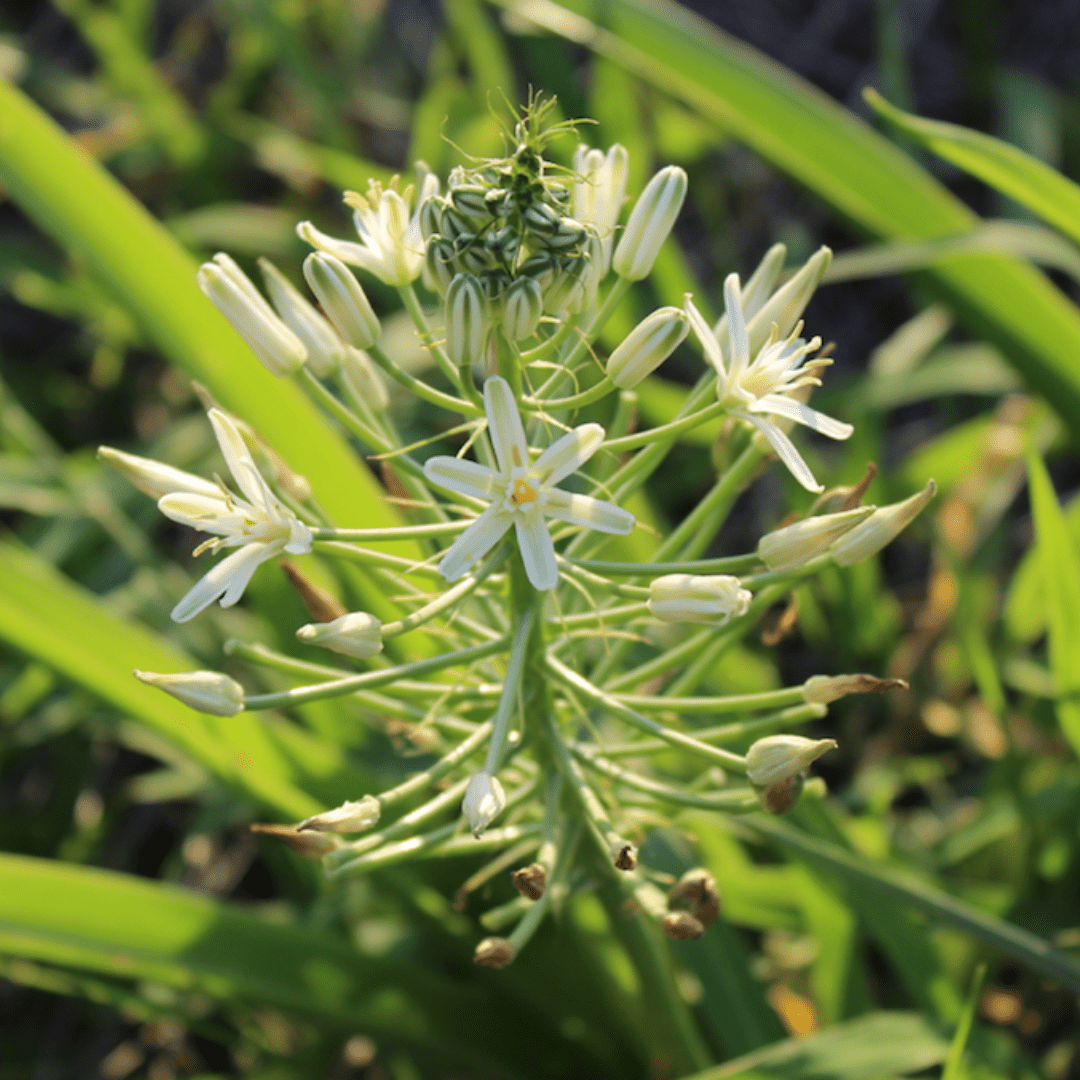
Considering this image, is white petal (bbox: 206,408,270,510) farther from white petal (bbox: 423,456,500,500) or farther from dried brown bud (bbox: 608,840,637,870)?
dried brown bud (bbox: 608,840,637,870)

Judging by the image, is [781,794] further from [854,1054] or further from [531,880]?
[854,1054]

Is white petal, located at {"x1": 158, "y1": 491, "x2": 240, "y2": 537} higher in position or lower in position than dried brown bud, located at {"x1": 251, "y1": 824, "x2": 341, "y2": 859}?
higher

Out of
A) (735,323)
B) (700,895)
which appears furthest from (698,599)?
(700,895)

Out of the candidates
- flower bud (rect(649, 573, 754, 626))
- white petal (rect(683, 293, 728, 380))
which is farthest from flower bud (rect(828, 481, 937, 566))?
white petal (rect(683, 293, 728, 380))

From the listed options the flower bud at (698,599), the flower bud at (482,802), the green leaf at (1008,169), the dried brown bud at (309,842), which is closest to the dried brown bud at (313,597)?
the dried brown bud at (309,842)

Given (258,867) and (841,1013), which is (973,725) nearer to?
(841,1013)

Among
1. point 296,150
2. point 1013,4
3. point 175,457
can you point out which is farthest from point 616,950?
point 1013,4
